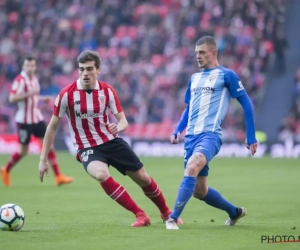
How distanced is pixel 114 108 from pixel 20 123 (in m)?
6.47

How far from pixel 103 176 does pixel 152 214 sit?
214cm

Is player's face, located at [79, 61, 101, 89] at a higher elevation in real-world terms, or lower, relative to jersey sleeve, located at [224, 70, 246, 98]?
higher

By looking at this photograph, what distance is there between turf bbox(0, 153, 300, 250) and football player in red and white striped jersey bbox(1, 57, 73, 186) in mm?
437

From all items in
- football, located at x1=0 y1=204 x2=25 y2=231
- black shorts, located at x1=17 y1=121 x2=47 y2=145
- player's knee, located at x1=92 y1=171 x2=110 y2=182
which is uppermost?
player's knee, located at x1=92 y1=171 x2=110 y2=182

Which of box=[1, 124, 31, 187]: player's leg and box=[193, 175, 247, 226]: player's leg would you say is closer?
box=[193, 175, 247, 226]: player's leg

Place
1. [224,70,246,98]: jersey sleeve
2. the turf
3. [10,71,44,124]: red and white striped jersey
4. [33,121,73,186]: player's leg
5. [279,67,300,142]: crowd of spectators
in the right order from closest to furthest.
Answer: the turf
[224,70,246,98]: jersey sleeve
[33,121,73,186]: player's leg
[10,71,44,124]: red and white striped jersey
[279,67,300,142]: crowd of spectators

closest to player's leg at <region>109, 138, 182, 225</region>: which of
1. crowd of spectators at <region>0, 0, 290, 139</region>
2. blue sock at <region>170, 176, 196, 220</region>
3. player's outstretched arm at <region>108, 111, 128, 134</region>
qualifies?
player's outstretched arm at <region>108, 111, 128, 134</region>

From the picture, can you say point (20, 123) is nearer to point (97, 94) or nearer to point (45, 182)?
point (45, 182)

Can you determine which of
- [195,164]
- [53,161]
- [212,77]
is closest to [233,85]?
[212,77]

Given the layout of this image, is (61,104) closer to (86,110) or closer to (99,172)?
(86,110)

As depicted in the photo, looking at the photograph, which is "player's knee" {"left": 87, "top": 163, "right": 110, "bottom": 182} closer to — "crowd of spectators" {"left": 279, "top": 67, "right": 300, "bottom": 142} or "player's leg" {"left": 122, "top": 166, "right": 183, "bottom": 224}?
"player's leg" {"left": 122, "top": 166, "right": 183, "bottom": 224}

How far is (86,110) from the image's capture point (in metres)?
8.48

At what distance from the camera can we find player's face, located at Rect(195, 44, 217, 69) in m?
8.31

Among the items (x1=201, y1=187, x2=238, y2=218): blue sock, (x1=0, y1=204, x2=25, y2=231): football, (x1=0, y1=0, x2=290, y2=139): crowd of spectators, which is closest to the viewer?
(x1=0, y1=204, x2=25, y2=231): football
